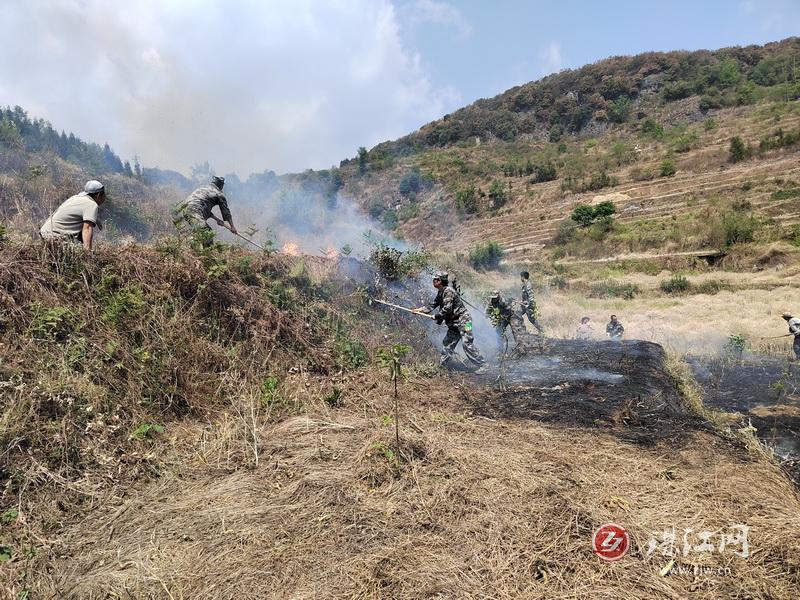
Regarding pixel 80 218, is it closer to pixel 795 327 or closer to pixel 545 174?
pixel 795 327

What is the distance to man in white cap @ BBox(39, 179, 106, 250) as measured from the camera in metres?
5.20

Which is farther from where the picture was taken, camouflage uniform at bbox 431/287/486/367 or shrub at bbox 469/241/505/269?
shrub at bbox 469/241/505/269

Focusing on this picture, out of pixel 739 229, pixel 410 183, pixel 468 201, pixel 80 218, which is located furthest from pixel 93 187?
pixel 410 183

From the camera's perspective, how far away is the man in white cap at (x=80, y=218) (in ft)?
17.1

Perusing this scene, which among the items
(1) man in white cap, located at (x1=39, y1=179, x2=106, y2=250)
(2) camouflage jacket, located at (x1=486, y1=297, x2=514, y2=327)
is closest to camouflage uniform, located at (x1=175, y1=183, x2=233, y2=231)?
(1) man in white cap, located at (x1=39, y1=179, x2=106, y2=250)

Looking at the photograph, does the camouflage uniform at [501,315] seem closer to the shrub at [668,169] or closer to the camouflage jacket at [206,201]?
the camouflage jacket at [206,201]

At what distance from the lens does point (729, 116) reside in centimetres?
3756

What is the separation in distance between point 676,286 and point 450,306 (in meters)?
14.2

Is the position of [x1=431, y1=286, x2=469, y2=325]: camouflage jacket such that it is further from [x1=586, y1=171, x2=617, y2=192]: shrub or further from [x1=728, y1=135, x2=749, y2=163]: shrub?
[x1=586, y1=171, x2=617, y2=192]: shrub

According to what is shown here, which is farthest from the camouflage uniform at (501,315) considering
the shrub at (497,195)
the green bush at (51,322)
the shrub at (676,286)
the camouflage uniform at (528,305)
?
the shrub at (497,195)

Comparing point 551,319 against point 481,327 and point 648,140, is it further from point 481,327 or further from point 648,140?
point 648,140

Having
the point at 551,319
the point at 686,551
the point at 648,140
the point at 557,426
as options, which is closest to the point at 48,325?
the point at 557,426

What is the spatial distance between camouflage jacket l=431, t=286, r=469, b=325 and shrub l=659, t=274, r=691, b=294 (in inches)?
545

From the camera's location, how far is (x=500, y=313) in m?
9.47
